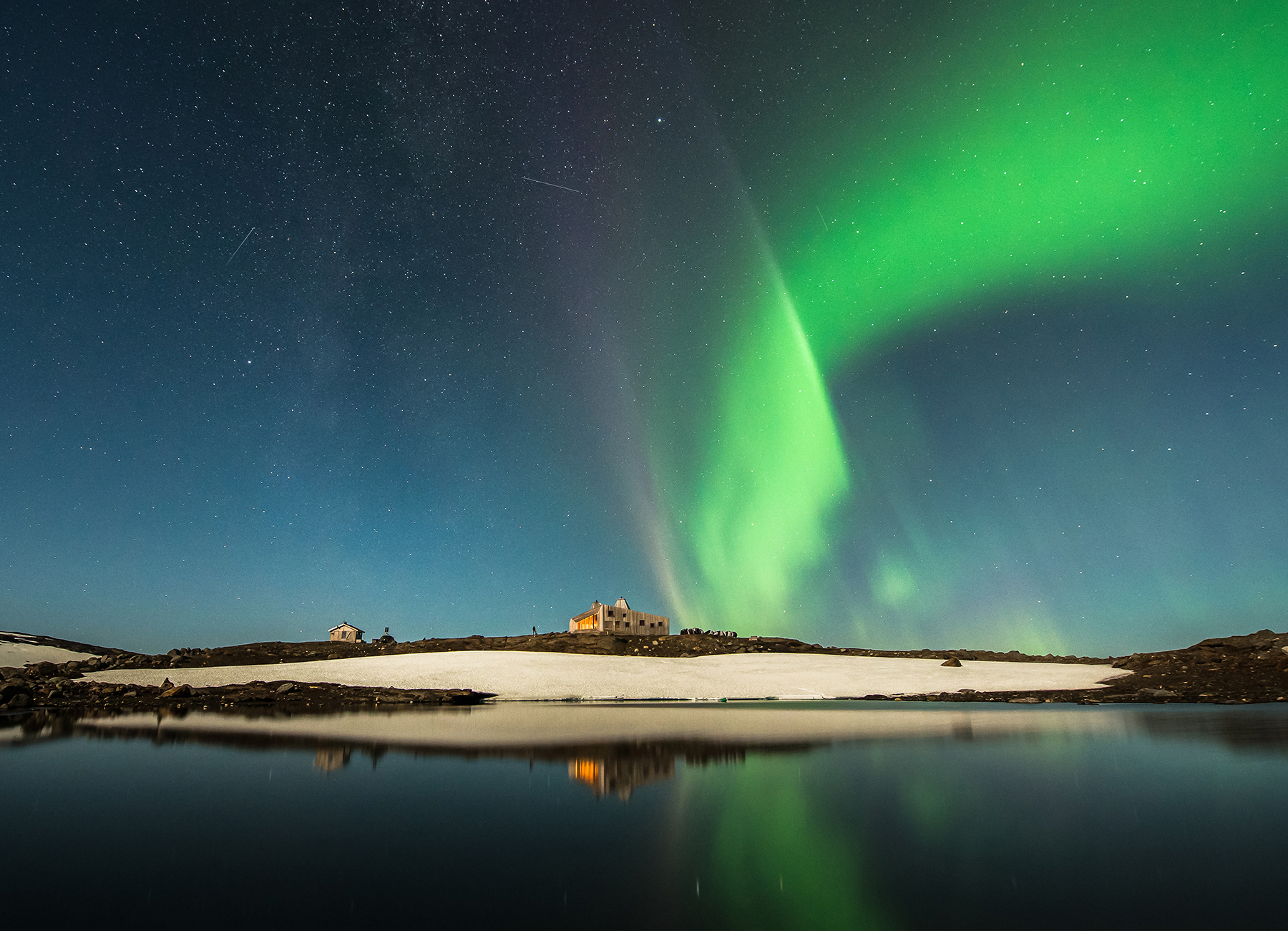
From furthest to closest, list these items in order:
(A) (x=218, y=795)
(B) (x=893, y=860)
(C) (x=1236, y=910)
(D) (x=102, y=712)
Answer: (D) (x=102, y=712), (A) (x=218, y=795), (B) (x=893, y=860), (C) (x=1236, y=910)

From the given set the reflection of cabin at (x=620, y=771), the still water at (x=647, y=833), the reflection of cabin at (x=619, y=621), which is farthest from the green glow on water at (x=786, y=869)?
the reflection of cabin at (x=619, y=621)

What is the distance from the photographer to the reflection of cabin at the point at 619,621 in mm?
60844

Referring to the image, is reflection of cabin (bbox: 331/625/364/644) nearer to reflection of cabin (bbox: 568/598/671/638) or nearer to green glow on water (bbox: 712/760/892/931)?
reflection of cabin (bbox: 568/598/671/638)

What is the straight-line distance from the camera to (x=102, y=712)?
21172mm

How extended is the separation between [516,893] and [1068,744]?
14.3 m

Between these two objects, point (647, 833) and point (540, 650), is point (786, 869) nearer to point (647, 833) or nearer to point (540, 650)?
point (647, 833)

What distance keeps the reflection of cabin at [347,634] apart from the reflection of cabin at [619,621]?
20.4 meters

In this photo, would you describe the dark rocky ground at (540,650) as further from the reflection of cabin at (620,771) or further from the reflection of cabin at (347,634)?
the reflection of cabin at (620,771)

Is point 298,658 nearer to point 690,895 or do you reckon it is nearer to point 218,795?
point 218,795

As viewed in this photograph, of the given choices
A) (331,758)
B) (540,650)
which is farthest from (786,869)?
(540,650)

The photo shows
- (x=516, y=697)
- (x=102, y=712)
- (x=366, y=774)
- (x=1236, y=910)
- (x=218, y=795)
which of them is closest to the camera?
(x=1236, y=910)

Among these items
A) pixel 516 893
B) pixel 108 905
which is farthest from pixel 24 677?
pixel 516 893

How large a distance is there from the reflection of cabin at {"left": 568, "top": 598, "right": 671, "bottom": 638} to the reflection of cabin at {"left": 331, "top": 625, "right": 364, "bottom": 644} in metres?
20.4

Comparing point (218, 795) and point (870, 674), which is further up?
point (870, 674)
